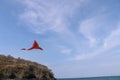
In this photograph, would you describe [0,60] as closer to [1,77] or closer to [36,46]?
[1,77]

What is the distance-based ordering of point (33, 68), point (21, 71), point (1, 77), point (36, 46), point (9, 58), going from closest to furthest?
point (36, 46) < point (1, 77) < point (21, 71) < point (33, 68) < point (9, 58)

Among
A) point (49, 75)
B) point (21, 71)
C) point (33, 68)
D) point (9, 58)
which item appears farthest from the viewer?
point (9, 58)

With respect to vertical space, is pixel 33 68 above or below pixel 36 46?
above

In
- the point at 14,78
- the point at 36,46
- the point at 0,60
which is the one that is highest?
the point at 0,60

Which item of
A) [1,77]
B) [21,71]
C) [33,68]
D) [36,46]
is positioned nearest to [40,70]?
[33,68]

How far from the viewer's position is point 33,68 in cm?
6088

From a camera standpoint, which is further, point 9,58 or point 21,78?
point 9,58

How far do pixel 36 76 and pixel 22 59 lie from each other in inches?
722

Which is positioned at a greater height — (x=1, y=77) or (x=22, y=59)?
(x=22, y=59)

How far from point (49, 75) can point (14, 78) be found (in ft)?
45.8

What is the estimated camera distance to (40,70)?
204ft

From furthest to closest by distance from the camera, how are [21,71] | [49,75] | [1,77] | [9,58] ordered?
[9,58], [49,75], [21,71], [1,77]

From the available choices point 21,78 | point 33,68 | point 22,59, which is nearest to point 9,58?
point 22,59

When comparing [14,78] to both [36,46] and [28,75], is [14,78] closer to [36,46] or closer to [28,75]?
[28,75]
